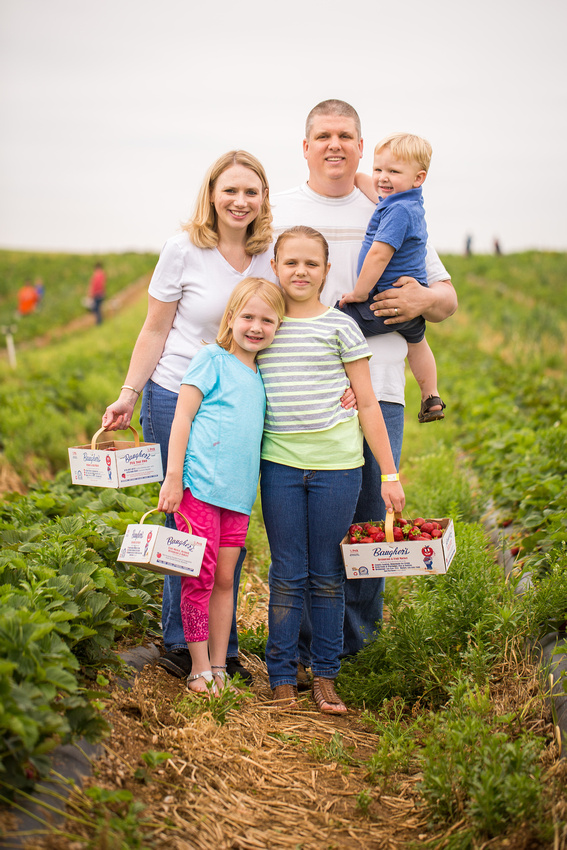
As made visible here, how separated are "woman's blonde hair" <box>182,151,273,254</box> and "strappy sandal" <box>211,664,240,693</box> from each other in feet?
5.77

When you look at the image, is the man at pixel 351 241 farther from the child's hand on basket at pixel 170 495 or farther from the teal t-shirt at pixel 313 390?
the child's hand on basket at pixel 170 495

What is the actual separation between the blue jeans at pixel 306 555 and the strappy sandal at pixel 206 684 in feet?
0.99

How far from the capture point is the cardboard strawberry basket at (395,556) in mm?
2791

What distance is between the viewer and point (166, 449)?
313 cm

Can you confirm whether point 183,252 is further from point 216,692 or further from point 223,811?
point 223,811

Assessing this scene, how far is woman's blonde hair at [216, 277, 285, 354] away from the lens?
9.20 feet

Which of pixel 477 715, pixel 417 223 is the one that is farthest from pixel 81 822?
pixel 417 223

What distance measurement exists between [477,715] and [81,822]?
134 centimetres

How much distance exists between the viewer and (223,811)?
2205 millimetres

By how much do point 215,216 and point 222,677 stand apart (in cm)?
194

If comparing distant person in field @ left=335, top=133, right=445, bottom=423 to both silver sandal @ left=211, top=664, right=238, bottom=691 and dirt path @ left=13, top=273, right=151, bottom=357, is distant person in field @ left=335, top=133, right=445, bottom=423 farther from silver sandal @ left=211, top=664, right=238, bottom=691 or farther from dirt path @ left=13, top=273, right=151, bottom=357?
dirt path @ left=13, top=273, right=151, bottom=357

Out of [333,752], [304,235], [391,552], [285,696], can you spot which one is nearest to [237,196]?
[304,235]

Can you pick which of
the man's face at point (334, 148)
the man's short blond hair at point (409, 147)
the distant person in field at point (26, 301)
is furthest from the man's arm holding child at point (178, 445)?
the distant person in field at point (26, 301)

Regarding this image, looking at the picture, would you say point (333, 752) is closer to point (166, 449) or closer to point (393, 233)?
point (166, 449)
